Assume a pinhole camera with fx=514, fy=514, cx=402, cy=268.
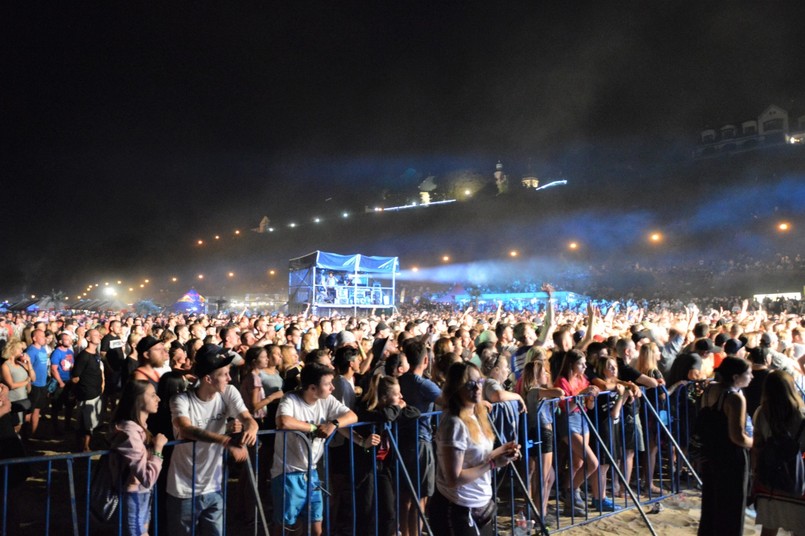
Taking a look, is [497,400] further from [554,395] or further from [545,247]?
[545,247]

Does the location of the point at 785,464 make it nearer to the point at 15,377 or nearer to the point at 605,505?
the point at 605,505

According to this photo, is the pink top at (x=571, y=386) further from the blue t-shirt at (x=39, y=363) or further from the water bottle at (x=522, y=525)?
the blue t-shirt at (x=39, y=363)

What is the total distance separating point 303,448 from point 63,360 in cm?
751

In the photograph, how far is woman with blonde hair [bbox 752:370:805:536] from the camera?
3402mm

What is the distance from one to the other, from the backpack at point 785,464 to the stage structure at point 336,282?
61.1ft

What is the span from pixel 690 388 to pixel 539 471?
8.48ft

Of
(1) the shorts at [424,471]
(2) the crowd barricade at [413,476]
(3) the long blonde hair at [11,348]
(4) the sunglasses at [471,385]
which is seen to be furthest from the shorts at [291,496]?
(3) the long blonde hair at [11,348]

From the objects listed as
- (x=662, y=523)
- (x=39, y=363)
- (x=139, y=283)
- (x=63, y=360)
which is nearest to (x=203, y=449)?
(x=662, y=523)

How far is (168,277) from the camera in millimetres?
90188

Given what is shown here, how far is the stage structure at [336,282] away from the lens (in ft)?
71.1

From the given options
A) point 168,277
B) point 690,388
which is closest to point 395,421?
point 690,388

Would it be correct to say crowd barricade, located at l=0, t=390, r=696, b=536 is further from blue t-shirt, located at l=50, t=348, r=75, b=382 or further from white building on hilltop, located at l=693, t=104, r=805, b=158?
Answer: white building on hilltop, located at l=693, t=104, r=805, b=158

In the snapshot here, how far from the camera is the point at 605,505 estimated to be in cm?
547

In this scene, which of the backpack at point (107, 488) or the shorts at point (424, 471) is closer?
the backpack at point (107, 488)
